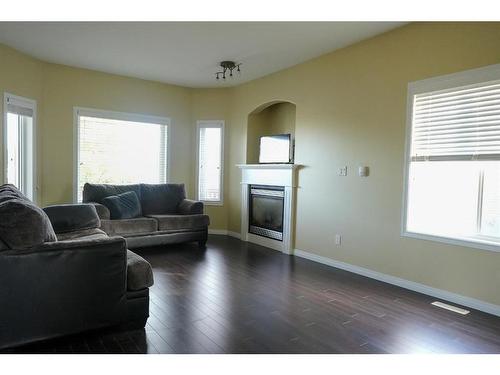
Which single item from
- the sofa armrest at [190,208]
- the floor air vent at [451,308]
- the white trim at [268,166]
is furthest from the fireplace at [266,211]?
the floor air vent at [451,308]

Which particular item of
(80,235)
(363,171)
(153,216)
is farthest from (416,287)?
(153,216)

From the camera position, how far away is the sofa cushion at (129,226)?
15.0ft

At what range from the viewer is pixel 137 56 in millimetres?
4594

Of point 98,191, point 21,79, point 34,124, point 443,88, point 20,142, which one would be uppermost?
Result: point 21,79

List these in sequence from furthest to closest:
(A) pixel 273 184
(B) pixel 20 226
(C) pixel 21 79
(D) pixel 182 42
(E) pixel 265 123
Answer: (E) pixel 265 123 → (A) pixel 273 184 → (C) pixel 21 79 → (D) pixel 182 42 → (B) pixel 20 226

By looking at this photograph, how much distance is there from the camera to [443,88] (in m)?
3.21

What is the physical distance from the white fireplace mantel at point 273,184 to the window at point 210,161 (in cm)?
61

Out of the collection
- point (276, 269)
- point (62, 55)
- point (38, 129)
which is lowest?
point (276, 269)

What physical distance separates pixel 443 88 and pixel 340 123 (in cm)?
127

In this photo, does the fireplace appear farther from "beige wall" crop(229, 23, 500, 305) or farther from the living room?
"beige wall" crop(229, 23, 500, 305)

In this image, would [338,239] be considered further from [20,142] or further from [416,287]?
[20,142]
